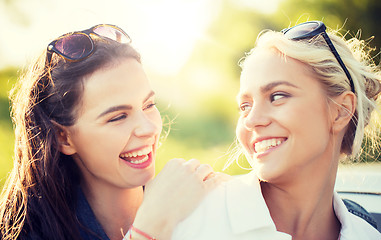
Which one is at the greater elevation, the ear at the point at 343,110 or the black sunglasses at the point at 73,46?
the black sunglasses at the point at 73,46

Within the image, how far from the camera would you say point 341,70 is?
6.33ft

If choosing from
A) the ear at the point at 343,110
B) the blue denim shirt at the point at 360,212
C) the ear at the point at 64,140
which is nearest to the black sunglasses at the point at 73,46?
the ear at the point at 64,140

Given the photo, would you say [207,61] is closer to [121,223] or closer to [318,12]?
[318,12]

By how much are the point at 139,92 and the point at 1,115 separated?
6.64m

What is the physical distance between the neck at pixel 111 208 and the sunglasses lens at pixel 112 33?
0.87 m

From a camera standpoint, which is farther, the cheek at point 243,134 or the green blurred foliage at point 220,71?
the green blurred foliage at point 220,71

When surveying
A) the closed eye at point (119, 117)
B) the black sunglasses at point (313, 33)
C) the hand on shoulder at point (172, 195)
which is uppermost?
the black sunglasses at point (313, 33)

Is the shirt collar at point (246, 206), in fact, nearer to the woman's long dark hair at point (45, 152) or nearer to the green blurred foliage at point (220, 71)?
the woman's long dark hair at point (45, 152)

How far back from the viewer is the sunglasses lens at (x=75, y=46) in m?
2.12

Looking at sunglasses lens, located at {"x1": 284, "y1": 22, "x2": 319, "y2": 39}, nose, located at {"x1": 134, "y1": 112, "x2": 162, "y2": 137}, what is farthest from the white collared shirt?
sunglasses lens, located at {"x1": 284, "y1": 22, "x2": 319, "y2": 39}

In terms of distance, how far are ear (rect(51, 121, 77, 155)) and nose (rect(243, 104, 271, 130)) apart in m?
0.98

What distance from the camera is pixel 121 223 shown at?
91.1 inches

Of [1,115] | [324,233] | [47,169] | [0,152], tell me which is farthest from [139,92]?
[1,115]

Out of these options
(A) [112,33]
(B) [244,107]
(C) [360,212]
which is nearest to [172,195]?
(B) [244,107]
